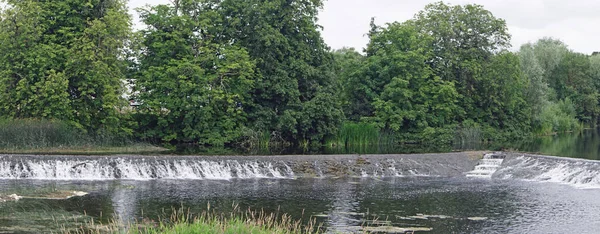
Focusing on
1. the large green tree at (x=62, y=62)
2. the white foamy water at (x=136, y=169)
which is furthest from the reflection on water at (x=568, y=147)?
the large green tree at (x=62, y=62)

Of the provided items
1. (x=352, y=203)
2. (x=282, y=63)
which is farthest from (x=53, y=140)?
(x=352, y=203)

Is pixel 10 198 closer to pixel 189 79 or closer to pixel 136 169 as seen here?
pixel 136 169

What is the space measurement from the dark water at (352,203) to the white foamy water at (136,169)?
141cm

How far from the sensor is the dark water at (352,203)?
1988 cm

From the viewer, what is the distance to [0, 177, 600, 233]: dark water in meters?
19.9

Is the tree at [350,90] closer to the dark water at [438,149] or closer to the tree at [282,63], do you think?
the dark water at [438,149]

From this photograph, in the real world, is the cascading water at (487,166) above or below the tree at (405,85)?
below

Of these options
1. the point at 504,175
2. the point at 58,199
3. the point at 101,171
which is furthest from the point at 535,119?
the point at 58,199

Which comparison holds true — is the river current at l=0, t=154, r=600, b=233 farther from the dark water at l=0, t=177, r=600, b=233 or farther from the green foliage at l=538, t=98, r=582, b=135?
the green foliage at l=538, t=98, r=582, b=135

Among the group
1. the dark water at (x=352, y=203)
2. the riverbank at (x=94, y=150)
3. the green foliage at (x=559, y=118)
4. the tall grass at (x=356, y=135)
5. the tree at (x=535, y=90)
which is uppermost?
the tree at (x=535, y=90)

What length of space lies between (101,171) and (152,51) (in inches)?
700

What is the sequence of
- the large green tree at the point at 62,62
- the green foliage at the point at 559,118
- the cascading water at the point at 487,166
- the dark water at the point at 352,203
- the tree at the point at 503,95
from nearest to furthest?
the dark water at the point at 352,203 → the cascading water at the point at 487,166 → the large green tree at the point at 62,62 → the tree at the point at 503,95 → the green foliage at the point at 559,118

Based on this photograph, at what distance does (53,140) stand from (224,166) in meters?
12.0

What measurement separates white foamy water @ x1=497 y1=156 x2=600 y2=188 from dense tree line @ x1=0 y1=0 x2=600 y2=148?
49.5ft
